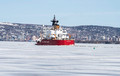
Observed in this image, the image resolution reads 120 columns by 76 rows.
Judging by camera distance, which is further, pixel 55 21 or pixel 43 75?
pixel 55 21

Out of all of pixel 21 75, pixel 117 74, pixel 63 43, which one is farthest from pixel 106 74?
pixel 63 43

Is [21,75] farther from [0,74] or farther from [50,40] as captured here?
[50,40]

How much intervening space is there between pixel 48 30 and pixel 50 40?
8785 mm

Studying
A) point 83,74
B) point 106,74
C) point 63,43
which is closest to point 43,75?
point 83,74

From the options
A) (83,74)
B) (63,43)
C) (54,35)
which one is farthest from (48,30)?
(83,74)

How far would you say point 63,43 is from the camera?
320 ft

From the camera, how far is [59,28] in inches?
4163

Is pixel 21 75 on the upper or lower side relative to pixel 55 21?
lower

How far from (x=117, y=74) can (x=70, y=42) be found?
86526mm

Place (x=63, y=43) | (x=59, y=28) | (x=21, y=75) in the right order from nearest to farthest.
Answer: (x=21, y=75), (x=63, y=43), (x=59, y=28)

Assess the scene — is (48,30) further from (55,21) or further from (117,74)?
(117,74)

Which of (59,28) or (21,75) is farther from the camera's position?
(59,28)

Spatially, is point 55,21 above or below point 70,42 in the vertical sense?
above

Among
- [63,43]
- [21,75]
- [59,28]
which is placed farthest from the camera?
[59,28]
